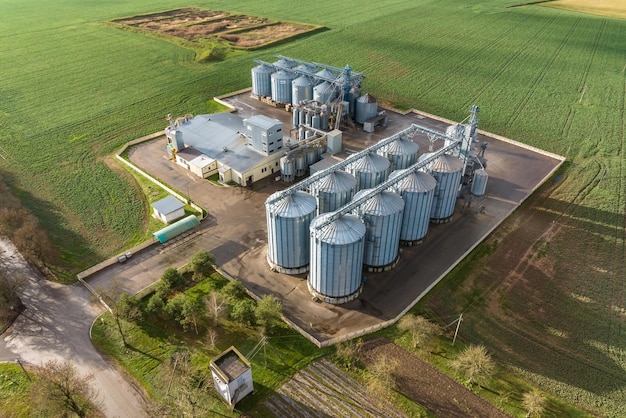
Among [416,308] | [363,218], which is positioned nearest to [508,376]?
[416,308]

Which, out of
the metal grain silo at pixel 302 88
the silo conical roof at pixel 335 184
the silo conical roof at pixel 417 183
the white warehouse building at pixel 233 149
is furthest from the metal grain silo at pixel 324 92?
the silo conical roof at pixel 417 183

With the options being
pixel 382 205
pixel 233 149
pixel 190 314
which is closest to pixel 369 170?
pixel 382 205

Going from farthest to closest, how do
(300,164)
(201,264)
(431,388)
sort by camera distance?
(300,164), (201,264), (431,388)

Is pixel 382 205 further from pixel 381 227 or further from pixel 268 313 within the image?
pixel 268 313

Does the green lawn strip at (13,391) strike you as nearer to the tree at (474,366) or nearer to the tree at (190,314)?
the tree at (190,314)

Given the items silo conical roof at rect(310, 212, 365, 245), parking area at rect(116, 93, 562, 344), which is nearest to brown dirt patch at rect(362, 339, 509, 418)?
parking area at rect(116, 93, 562, 344)

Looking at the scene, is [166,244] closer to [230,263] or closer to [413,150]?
[230,263]
